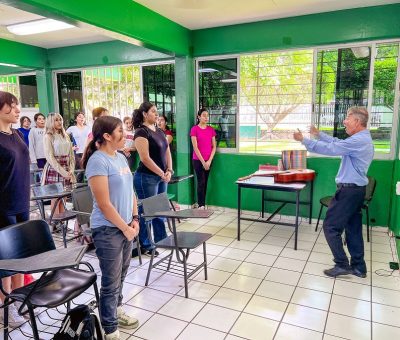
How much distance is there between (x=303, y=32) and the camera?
13.7 feet

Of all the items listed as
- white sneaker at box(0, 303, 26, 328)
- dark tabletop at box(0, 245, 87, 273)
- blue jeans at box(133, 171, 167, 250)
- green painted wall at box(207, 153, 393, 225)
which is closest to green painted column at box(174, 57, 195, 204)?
green painted wall at box(207, 153, 393, 225)

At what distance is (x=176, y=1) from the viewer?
11.8 ft

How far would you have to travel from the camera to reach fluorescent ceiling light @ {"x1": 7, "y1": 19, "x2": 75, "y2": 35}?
424cm

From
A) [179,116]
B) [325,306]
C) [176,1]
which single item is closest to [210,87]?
[179,116]

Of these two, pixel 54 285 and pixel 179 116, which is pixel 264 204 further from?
pixel 54 285

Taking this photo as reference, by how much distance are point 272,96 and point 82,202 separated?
307 cm

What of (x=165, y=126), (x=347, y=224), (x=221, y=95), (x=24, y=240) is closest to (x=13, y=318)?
(x=24, y=240)

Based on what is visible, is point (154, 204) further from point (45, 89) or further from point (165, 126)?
point (45, 89)

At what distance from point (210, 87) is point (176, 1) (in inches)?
63.7

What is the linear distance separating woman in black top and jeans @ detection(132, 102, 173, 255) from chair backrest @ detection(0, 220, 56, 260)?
1.25 metres

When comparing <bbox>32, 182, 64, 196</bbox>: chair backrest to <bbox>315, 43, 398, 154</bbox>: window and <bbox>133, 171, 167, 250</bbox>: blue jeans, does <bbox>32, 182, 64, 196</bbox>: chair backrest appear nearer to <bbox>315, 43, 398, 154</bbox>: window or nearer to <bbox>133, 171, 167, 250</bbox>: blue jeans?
<bbox>133, 171, 167, 250</bbox>: blue jeans

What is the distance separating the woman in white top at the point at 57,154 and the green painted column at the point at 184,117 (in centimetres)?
172

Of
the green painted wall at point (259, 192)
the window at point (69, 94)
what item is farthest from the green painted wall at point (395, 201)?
the window at point (69, 94)

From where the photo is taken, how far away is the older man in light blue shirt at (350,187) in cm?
276
